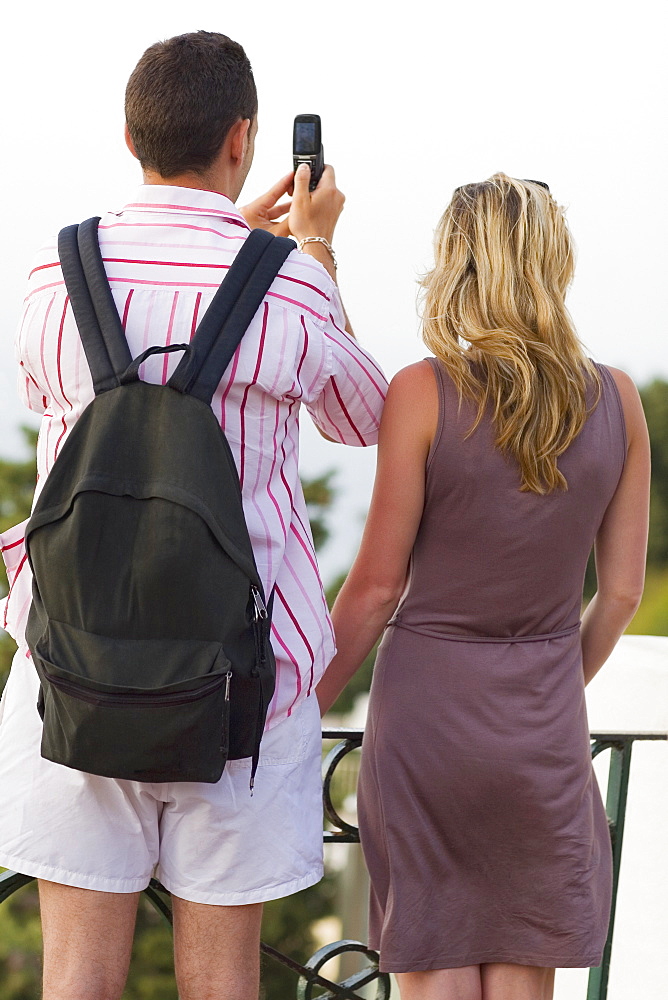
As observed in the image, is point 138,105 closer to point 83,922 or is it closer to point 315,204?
point 315,204

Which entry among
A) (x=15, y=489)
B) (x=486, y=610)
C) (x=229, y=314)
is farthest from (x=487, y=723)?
(x=15, y=489)

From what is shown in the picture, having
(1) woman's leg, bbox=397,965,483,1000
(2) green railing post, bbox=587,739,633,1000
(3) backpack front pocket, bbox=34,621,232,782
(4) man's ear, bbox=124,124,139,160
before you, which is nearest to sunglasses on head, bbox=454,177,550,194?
(4) man's ear, bbox=124,124,139,160

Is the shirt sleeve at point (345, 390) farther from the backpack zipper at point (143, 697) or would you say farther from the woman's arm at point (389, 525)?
the backpack zipper at point (143, 697)

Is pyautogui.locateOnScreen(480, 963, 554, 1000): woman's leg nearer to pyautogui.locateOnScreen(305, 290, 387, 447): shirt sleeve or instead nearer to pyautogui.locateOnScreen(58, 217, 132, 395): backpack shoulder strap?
pyautogui.locateOnScreen(305, 290, 387, 447): shirt sleeve

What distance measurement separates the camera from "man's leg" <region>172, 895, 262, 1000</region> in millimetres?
1231

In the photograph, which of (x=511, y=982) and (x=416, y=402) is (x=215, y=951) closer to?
(x=511, y=982)

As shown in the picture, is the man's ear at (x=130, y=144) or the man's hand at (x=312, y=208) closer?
the man's ear at (x=130, y=144)

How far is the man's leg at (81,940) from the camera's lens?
121 cm

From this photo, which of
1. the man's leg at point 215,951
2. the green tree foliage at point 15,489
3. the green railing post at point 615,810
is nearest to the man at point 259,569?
the man's leg at point 215,951

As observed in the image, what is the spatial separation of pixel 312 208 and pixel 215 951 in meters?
1.05

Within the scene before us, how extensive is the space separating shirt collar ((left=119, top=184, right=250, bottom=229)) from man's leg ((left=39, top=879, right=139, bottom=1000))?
846 mm

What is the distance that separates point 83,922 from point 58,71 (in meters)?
23.7

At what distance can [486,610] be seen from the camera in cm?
141

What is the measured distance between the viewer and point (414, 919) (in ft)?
4.67
